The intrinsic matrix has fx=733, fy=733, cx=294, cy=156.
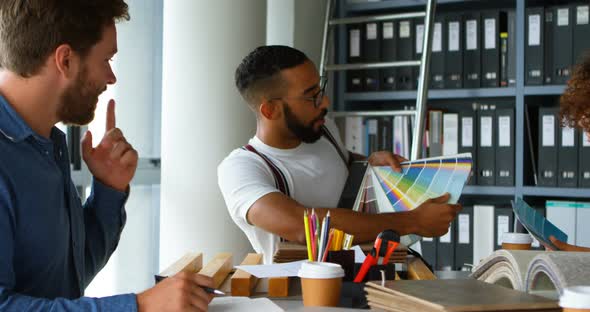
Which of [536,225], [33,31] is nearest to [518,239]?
[536,225]

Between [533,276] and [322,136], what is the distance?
1149 mm

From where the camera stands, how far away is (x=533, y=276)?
38.9 inches

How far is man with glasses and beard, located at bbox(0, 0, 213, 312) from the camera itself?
3.31 feet

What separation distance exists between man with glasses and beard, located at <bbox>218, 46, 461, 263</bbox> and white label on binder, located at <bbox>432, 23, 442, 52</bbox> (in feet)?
4.42

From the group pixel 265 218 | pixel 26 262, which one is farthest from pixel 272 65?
pixel 26 262

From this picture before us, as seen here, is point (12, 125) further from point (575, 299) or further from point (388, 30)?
point (388, 30)

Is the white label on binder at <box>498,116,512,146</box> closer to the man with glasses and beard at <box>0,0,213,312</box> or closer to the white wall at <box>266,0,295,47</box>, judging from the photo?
the white wall at <box>266,0,295,47</box>

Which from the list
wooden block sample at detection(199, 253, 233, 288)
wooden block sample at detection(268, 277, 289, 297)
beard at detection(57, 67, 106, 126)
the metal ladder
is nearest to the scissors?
wooden block sample at detection(268, 277, 289, 297)

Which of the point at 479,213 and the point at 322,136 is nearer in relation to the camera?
the point at 322,136

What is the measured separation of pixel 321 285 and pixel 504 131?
230 cm

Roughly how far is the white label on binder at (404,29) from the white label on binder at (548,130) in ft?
2.36

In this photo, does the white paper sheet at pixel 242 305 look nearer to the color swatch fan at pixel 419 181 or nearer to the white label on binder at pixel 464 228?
the color swatch fan at pixel 419 181

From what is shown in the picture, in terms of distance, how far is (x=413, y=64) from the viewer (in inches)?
127

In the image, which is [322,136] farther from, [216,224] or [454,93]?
[454,93]
